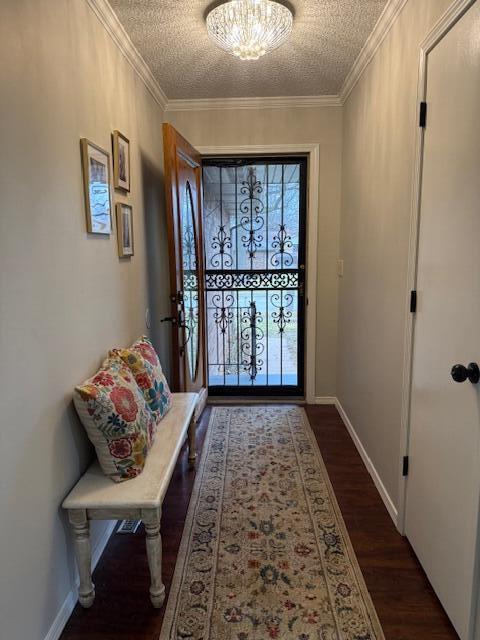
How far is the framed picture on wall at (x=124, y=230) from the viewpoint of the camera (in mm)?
2221

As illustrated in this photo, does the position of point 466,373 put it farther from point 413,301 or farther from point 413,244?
point 413,244

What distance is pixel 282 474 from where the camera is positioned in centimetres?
258

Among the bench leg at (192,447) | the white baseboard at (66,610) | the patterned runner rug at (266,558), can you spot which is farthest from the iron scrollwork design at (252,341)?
the white baseboard at (66,610)

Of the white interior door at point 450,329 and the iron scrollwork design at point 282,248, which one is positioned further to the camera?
the iron scrollwork design at point 282,248

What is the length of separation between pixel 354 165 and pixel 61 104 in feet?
6.71

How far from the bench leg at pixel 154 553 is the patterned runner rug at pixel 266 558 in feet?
0.24

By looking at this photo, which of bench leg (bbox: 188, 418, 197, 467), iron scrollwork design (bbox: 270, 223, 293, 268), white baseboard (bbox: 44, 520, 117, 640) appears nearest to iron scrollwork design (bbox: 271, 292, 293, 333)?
iron scrollwork design (bbox: 270, 223, 293, 268)

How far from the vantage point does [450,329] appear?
59.7 inches

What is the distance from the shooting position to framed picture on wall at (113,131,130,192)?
2148 millimetres

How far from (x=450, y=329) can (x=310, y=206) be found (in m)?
2.17

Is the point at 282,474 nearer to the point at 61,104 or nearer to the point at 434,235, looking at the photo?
the point at 434,235

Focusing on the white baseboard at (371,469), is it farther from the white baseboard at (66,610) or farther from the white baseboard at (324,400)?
the white baseboard at (66,610)

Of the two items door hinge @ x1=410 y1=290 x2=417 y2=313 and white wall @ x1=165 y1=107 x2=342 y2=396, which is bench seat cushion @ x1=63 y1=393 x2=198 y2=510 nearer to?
door hinge @ x1=410 y1=290 x2=417 y2=313

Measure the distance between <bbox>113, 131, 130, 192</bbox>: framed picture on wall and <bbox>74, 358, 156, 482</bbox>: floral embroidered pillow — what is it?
1027 millimetres
